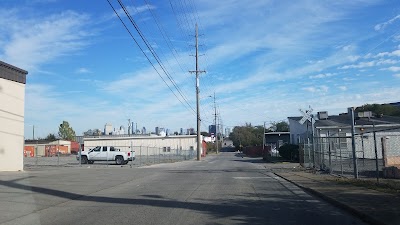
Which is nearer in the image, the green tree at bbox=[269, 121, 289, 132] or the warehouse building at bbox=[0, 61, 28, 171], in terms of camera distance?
the warehouse building at bbox=[0, 61, 28, 171]

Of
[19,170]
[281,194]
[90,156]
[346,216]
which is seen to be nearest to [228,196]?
[281,194]

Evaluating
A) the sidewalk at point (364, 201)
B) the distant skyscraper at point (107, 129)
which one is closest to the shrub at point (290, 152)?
the sidewalk at point (364, 201)

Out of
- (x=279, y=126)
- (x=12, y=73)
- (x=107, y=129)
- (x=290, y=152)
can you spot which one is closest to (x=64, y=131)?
(x=107, y=129)

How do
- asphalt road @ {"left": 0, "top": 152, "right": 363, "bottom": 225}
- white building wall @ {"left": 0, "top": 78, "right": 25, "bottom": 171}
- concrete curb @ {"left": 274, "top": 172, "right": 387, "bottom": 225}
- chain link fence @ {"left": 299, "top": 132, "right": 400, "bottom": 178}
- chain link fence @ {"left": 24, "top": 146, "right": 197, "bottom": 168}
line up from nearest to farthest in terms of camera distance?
concrete curb @ {"left": 274, "top": 172, "right": 387, "bottom": 225} → asphalt road @ {"left": 0, "top": 152, "right": 363, "bottom": 225} → chain link fence @ {"left": 299, "top": 132, "right": 400, "bottom": 178} → white building wall @ {"left": 0, "top": 78, "right": 25, "bottom": 171} → chain link fence @ {"left": 24, "top": 146, "right": 197, "bottom": 168}

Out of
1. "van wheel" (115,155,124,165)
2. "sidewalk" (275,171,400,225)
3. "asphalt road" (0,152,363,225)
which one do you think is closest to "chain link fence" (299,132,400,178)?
"sidewalk" (275,171,400,225)

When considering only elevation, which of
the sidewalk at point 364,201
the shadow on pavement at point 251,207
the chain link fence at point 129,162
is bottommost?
the shadow on pavement at point 251,207

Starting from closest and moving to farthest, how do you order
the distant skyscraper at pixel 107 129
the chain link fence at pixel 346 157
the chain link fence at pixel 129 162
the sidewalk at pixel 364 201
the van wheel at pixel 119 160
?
the sidewalk at pixel 364 201
the chain link fence at pixel 346 157
the chain link fence at pixel 129 162
the van wheel at pixel 119 160
the distant skyscraper at pixel 107 129

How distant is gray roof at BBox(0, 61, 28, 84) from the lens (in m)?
25.2

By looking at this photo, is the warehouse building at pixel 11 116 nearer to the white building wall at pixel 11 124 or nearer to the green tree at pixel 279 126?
the white building wall at pixel 11 124

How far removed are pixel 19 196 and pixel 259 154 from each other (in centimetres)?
6394

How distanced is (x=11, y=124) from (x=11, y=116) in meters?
0.50

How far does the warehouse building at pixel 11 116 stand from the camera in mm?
25234

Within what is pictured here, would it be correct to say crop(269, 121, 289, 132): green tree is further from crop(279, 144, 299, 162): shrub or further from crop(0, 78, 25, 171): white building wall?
crop(0, 78, 25, 171): white building wall

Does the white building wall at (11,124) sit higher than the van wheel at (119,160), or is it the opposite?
the white building wall at (11,124)
